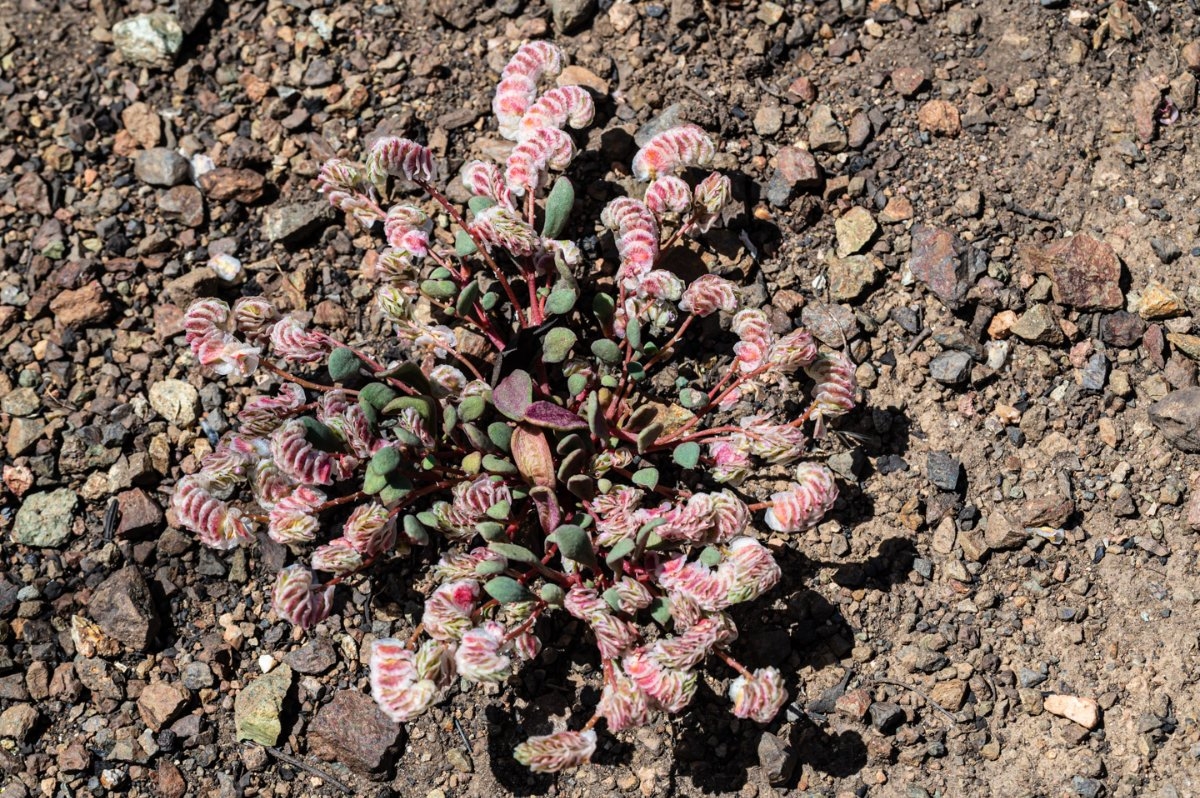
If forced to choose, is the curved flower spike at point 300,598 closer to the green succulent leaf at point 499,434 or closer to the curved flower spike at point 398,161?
the green succulent leaf at point 499,434

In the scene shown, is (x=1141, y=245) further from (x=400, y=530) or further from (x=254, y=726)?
(x=254, y=726)

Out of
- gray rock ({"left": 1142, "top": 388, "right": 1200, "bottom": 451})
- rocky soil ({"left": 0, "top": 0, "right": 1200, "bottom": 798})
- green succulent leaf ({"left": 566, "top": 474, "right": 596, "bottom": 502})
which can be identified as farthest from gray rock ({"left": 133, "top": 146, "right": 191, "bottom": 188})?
gray rock ({"left": 1142, "top": 388, "right": 1200, "bottom": 451})

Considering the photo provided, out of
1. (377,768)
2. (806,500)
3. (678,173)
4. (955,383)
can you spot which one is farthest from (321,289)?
(955,383)

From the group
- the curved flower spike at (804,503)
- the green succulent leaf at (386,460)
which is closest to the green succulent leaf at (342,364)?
the green succulent leaf at (386,460)

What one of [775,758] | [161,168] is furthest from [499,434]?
[161,168]

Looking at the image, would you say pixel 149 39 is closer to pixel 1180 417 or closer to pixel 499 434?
pixel 499 434

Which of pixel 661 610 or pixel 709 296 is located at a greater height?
pixel 709 296
